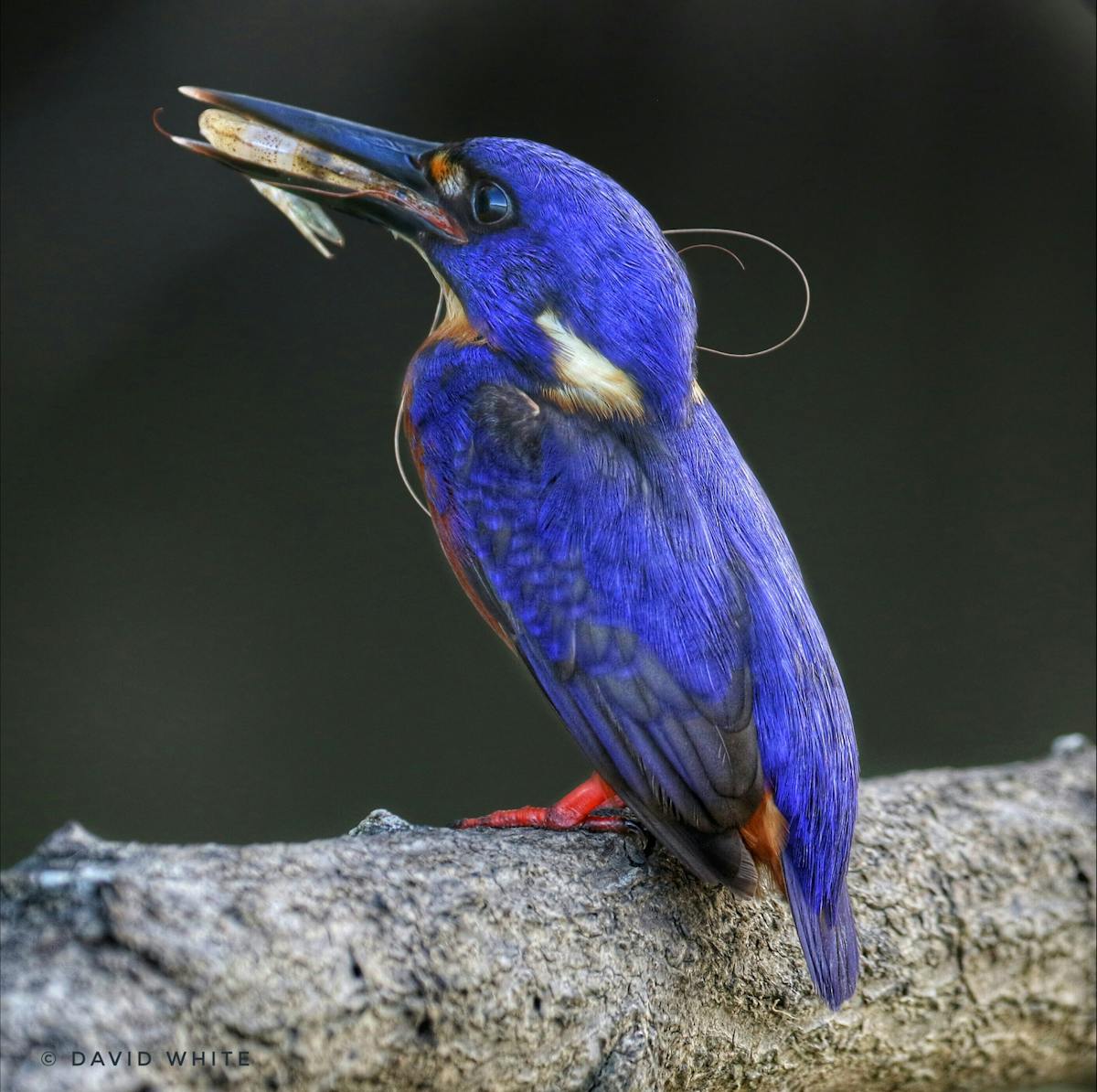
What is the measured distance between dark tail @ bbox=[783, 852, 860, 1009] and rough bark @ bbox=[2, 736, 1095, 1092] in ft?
0.35

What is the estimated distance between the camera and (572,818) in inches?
54.4

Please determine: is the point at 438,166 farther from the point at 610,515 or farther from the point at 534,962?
the point at 534,962

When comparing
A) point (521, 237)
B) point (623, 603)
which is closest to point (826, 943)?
point (623, 603)

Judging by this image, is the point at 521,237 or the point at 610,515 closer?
the point at 610,515

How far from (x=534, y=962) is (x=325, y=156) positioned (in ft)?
3.16

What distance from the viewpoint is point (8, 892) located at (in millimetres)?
978

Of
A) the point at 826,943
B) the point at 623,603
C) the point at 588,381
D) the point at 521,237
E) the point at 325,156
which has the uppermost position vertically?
the point at 325,156

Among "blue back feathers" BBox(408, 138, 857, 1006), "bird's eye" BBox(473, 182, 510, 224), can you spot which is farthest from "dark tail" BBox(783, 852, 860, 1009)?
"bird's eye" BBox(473, 182, 510, 224)

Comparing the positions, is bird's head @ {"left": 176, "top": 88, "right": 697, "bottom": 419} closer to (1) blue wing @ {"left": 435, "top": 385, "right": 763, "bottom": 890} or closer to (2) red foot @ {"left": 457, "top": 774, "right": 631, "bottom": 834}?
(1) blue wing @ {"left": 435, "top": 385, "right": 763, "bottom": 890}

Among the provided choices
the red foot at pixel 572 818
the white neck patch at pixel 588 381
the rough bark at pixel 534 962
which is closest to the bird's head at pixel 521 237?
the white neck patch at pixel 588 381

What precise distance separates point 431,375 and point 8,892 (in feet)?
2.38

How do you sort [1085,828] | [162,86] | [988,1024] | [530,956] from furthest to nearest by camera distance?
[162,86], [1085,828], [988,1024], [530,956]

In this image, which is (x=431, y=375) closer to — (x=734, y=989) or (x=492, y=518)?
(x=492, y=518)

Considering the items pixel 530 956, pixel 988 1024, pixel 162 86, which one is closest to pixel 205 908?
pixel 530 956
